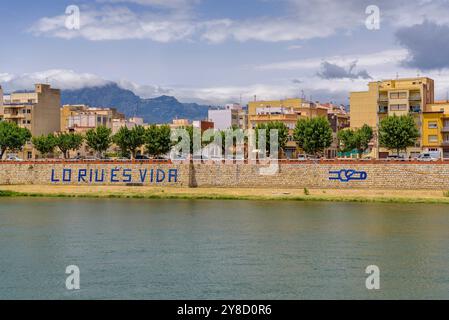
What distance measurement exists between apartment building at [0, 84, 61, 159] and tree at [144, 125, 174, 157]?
36463mm

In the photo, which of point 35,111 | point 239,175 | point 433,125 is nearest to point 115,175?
point 239,175

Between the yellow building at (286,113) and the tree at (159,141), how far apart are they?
59.6ft

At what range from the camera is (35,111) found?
5032 inches

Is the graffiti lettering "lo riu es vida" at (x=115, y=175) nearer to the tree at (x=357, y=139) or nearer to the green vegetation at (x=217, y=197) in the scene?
the green vegetation at (x=217, y=197)

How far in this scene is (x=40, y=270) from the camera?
35875 millimetres

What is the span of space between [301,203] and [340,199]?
4.33 m

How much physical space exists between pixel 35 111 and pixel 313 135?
5983cm

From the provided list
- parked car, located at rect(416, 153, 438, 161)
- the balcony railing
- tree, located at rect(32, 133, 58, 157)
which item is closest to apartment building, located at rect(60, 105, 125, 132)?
tree, located at rect(32, 133, 58, 157)

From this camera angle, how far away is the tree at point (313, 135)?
89.1 metres

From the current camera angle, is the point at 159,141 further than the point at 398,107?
No

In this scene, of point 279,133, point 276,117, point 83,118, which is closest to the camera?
point 279,133

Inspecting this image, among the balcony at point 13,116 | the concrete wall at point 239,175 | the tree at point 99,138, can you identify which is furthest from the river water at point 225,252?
the balcony at point 13,116

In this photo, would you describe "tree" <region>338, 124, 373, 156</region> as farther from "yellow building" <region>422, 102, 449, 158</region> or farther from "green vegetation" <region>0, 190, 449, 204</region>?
"green vegetation" <region>0, 190, 449, 204</region>

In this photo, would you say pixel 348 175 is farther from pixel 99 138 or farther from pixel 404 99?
pixel 99 138
